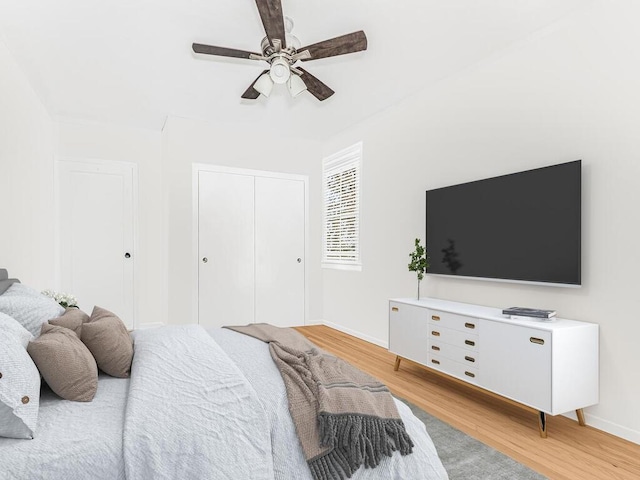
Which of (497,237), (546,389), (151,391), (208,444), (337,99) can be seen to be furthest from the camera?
(337,99)

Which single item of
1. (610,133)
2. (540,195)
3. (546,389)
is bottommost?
(546,389)

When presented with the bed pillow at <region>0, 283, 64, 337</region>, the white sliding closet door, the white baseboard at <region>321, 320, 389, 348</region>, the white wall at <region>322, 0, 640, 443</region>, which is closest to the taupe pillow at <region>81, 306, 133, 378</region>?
the bed pillow at <region>0, 283, 64, 337</region>

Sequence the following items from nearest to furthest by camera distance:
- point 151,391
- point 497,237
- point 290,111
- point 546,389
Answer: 1. point 151,391
2. point 546,389
3. point 497,237
4. point 290,111

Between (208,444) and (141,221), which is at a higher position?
(141,221)

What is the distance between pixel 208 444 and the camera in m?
1.30

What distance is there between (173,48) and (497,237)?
10.1 ft

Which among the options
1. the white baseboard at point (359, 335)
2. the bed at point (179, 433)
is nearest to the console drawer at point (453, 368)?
the white baseboard at point (359, 335)

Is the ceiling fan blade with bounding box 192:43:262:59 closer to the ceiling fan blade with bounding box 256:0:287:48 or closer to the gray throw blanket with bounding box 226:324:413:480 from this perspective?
the ceiling fan blade with bounding box 256:0:287:48

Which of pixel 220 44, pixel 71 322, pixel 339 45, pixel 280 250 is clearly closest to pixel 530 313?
pixel 339 45

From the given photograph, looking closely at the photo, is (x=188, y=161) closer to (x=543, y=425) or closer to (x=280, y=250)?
(x=280, y=250)

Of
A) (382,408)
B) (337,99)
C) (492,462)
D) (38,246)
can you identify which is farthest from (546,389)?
(38,246)

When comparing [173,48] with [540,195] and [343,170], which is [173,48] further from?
[540,195]

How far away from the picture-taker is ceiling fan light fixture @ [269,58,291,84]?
109 inches

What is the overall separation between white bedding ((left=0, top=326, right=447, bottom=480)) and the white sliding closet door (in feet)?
11.2
